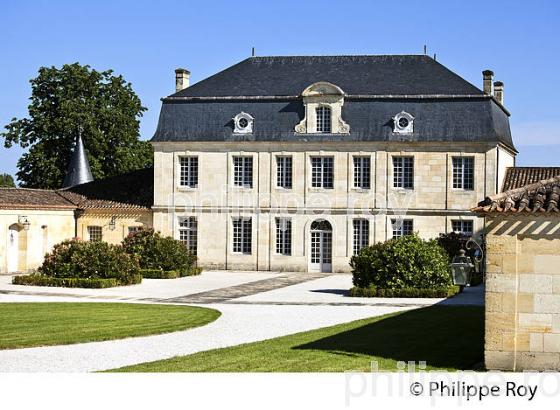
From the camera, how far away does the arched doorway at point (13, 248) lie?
36.6 metres

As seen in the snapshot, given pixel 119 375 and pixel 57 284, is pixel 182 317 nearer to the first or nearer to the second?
pixel 119 375

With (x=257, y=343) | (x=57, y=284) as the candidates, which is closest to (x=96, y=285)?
(x=57, y=284)

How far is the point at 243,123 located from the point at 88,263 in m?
11.8

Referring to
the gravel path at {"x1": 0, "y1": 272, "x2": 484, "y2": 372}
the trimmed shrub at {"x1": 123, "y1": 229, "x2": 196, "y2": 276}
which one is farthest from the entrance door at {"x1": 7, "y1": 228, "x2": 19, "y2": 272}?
the gravel path at {"x1": 0, "y1": 272, "x2": 484, "y2": 372}

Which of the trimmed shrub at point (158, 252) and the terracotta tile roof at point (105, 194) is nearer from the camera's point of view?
the trimmed shrub at point (158, 252)

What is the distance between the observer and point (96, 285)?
96.0ft

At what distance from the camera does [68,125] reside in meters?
48.4

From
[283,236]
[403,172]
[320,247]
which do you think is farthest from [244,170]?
[403,172]

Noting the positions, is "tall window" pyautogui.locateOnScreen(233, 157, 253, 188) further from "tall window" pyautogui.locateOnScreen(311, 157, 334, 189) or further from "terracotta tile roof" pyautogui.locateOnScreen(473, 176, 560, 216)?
"terracotta tile roof" pyautogui.locateOnScreen(473, 176, 560, 216)

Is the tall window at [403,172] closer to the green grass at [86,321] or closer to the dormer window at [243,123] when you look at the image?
the dormer window at [243,123]

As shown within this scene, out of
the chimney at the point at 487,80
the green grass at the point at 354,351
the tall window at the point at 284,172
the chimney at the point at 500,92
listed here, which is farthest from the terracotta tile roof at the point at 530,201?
the chimney at the point at 500,92

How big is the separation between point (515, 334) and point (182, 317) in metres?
9.25

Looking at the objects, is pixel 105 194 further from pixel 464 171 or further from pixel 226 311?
pixel 226 311

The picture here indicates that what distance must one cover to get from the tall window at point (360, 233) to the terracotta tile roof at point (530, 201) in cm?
2547
